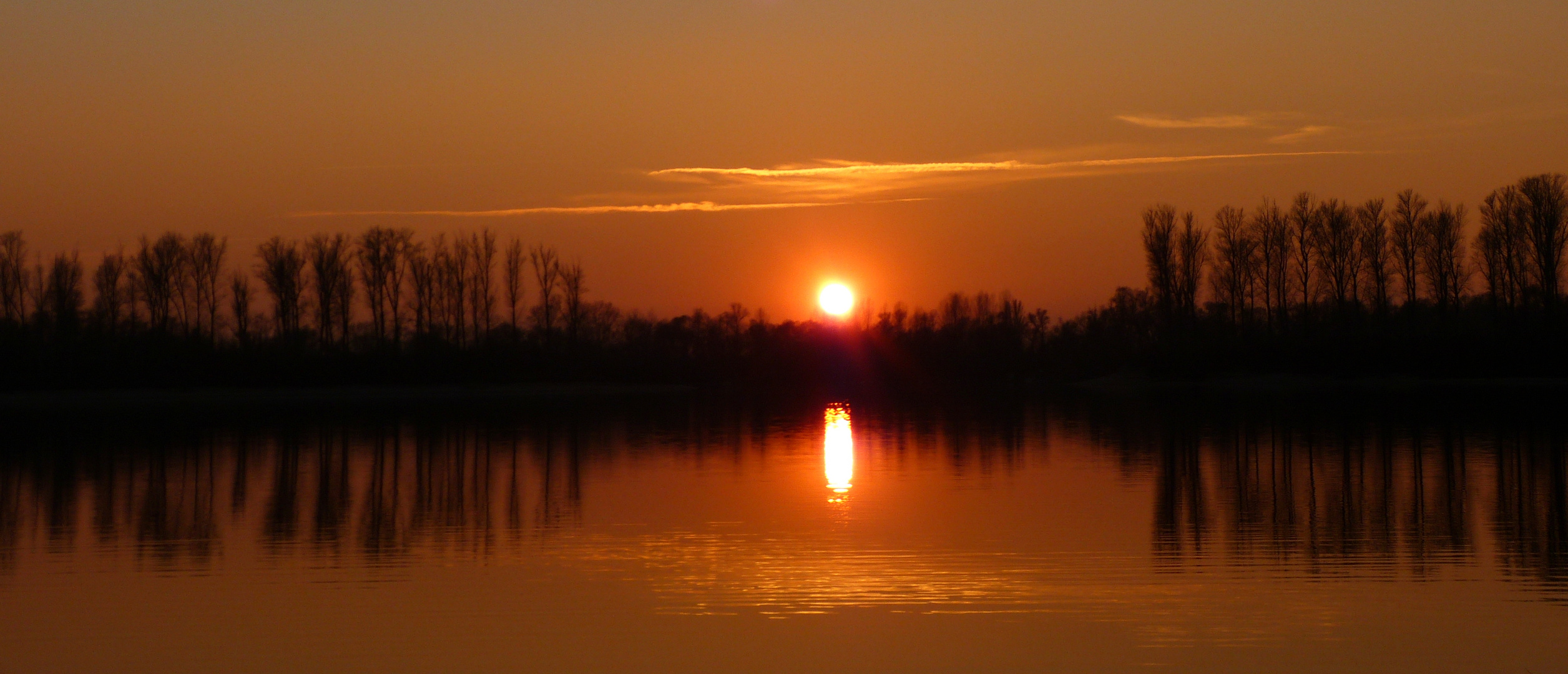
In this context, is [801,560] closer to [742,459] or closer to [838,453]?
[742,459]

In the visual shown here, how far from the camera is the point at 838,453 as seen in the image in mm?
26344

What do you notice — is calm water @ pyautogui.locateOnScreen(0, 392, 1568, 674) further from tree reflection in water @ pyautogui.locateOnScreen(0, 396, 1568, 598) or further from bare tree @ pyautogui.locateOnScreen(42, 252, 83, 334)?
bare tree @ pyautogui.locateOnScreen(42, 252, 83, 334)

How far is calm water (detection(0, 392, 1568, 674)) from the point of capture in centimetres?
920

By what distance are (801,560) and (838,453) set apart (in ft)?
44.9

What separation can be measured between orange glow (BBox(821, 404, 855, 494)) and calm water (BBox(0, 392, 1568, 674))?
7.4 inches

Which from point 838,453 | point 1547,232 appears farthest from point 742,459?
point 1547,232

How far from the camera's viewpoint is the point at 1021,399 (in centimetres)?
6381

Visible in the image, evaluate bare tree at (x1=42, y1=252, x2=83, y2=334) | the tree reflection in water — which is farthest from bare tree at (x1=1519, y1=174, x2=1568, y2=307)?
bare tree at (x1=42, y1=252, x2=83, y2=334)

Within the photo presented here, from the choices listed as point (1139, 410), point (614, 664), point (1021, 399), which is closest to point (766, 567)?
point (614, 664)

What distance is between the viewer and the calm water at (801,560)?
9.20 metres

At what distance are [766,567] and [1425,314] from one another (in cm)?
7981

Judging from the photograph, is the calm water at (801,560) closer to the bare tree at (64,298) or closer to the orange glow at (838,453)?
the orange glow at (838,453)

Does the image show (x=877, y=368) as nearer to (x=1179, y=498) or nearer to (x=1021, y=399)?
(x=1021, y=399)

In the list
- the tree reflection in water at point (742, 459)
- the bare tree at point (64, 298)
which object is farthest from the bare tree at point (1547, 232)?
the bare tree at point (64, 298)
